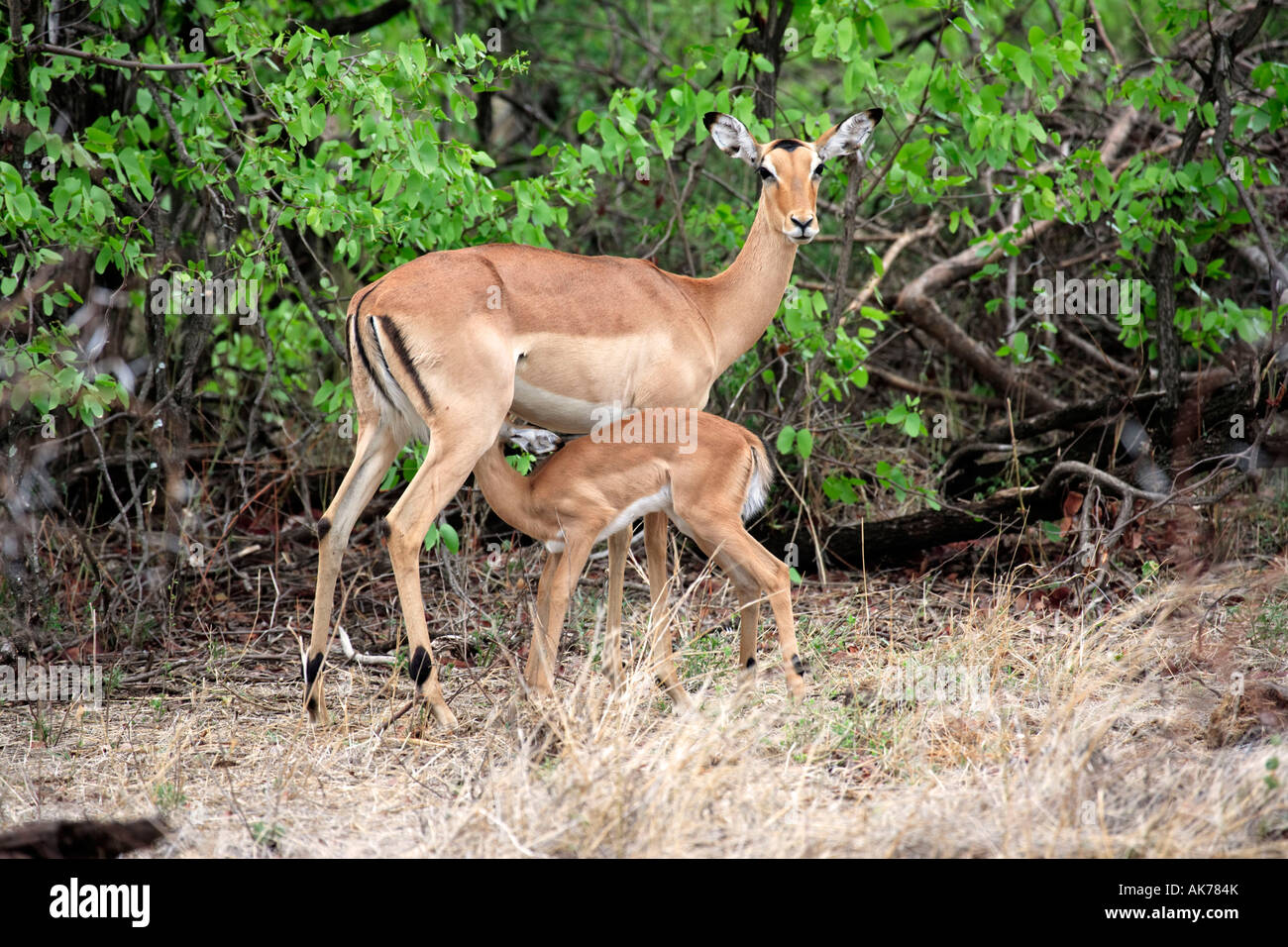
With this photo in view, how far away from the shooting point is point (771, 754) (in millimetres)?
4930

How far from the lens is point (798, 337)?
7191 millimetres

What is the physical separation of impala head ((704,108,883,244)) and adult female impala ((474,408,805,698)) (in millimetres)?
987

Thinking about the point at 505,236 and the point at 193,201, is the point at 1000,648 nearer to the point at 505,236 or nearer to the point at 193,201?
the point at 505,236

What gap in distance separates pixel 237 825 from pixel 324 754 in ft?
2.46

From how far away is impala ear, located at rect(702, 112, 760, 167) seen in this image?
6.31 metres

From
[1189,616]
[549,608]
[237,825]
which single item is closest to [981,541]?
[1189,616]

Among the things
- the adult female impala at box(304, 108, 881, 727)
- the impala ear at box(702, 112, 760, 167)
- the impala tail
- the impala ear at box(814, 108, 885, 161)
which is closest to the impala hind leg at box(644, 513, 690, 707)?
the adult female impala at box(304, 108, 881, 727)

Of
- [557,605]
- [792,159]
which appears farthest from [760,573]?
[792,159]

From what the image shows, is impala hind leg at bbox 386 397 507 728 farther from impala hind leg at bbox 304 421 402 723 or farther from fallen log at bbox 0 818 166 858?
fallen log at bbox 0 818 166 858

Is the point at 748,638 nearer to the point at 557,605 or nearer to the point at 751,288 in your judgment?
the point at 557,605

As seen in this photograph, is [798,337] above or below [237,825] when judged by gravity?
above

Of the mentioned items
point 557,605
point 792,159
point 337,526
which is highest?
point 792,159

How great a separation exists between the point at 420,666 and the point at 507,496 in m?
0.85

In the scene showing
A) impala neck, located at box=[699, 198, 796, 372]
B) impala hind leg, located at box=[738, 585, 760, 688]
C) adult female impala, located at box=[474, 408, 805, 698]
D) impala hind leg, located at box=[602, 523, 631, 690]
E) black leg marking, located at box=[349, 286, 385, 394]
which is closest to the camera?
black leg marking, located at box=[349, 286, 385, 394]
